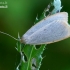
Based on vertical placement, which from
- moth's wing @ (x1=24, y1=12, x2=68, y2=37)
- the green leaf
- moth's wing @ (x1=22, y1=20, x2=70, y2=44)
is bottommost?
the green leaf

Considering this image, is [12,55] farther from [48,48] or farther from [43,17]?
[43,17]

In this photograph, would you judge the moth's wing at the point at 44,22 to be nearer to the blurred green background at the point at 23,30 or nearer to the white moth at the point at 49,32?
the white moth at the point at 49,32

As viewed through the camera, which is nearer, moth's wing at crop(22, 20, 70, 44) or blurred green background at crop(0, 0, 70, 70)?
moth's wing at crop(22, 20, 70, 44)

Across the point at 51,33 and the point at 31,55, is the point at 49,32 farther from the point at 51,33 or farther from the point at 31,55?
the point at 31,55

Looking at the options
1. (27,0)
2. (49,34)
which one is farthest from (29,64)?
(27,0)

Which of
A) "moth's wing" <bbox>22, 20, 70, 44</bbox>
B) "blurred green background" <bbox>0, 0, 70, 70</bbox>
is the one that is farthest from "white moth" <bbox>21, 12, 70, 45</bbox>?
"blurred green background" <bbox>0, 0, 70, 70</bbox>

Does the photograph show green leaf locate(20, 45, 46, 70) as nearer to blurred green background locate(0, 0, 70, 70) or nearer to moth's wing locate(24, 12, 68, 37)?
moth's wing locate(24, 12, 68, 37)
